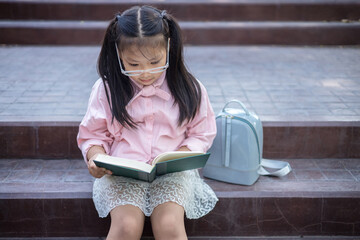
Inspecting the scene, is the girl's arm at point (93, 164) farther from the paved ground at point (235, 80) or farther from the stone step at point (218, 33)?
the stone step at point (218, 33)

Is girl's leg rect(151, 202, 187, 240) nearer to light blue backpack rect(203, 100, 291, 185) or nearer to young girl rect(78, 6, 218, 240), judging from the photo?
young girl rect(78, 6, 218, 240)

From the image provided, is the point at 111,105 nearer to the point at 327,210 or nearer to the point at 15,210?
the point at 15,210

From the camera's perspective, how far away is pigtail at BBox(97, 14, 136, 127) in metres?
2.27

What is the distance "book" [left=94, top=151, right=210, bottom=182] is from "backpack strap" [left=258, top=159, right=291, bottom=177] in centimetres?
85

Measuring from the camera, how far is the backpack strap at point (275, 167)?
277 cm

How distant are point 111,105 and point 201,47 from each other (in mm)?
3559

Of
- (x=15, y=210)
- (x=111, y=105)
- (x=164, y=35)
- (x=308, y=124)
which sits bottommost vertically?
(x=15, y=210)

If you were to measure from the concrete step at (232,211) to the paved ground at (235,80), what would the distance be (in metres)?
0.67

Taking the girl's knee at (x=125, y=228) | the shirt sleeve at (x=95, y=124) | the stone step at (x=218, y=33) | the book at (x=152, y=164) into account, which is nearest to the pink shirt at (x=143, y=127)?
the shirt sleeve at (x=95, y=124)

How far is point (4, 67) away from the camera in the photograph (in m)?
4.58

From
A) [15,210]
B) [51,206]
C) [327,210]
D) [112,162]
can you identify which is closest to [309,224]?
[327,210]

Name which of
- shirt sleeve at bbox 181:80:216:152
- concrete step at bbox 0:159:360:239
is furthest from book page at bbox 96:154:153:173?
concrete step at bbox 0:159:360:239

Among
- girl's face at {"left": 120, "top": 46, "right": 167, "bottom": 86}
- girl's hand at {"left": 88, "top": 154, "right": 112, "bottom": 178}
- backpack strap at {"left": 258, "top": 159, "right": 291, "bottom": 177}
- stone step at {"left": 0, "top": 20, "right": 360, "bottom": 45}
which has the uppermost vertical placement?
girl's face at {"left": 120, "top": 46, "right": 167, "bottom": 86}

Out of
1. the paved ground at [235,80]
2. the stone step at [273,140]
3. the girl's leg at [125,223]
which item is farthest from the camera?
the paved ground at [235,80]
